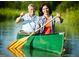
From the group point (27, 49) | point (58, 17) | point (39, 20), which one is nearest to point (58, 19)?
point (58, 17)

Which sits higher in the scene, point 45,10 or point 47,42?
point 45,10

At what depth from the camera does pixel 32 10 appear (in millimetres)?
1301

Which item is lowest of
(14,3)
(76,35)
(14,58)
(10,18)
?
(14,58)

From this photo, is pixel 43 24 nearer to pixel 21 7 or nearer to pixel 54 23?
pixel 54 23

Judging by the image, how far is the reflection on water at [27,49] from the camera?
1.27 m

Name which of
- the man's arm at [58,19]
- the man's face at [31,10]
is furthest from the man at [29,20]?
the man's arm at [58,19]

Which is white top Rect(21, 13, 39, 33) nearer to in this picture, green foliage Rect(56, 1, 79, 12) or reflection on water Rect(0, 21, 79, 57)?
reflection on water Rect(0, 21, 79, 57)

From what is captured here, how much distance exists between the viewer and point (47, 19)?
1292mm

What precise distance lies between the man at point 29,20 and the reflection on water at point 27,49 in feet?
0.16

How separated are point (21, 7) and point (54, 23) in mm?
252

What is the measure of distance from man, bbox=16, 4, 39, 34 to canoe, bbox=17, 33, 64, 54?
0.15ft

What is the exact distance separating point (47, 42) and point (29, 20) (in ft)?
0.64

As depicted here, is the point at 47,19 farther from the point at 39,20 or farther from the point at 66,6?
the point at 66,6

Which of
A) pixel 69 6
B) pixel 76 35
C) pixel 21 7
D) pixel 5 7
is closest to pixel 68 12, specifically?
pixel 69 6
